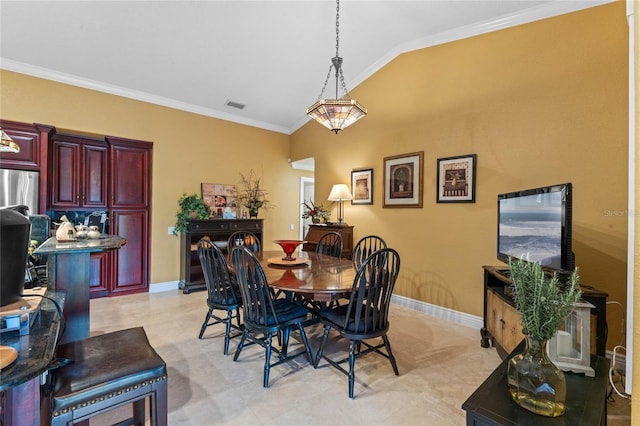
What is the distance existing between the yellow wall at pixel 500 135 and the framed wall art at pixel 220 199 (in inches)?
92.8

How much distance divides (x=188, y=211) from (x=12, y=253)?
397 centimetres

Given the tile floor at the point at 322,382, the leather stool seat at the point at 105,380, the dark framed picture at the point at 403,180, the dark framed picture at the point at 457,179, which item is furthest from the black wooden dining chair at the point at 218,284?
the dark framed picture at the point at 457,179

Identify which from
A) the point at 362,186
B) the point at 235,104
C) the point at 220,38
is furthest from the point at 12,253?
the point at 235,104

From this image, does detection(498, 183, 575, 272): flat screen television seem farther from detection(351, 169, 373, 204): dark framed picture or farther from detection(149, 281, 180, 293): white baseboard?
detection(149, 281, 180, 293): white baseboard

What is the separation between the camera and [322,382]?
2285 mm

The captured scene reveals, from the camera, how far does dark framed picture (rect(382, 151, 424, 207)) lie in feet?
13.2

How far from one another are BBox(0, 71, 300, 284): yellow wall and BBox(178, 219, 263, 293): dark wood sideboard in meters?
0.21

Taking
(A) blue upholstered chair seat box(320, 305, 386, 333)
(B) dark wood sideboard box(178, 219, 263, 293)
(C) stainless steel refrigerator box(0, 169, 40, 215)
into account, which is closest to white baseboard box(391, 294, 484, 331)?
(A) blue upholstered chair seat box(320, 305, 386, 333)

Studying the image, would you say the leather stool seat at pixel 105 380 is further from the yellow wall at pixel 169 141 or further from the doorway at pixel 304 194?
the doorway at pixel 304 194

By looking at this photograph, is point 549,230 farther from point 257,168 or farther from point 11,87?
point 11,87

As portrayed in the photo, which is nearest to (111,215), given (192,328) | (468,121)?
(192,328)

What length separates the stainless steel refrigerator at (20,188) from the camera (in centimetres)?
332

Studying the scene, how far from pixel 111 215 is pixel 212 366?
3.06 metres

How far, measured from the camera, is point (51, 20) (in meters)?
3.07
